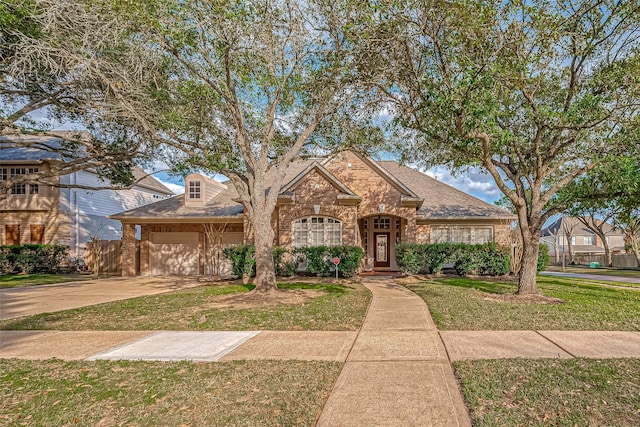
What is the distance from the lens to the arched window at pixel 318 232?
1711 centimetres

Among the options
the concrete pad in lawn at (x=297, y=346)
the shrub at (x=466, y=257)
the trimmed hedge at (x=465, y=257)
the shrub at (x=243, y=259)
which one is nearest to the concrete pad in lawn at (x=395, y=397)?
the concrete pad in lawn at (x=297, y=346)

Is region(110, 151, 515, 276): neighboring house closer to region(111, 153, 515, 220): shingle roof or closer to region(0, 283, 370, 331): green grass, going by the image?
region(111, 153, 515, 220): shingle roof

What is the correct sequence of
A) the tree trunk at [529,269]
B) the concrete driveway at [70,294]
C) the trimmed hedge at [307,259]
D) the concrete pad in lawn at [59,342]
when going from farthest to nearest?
the trimmed hedge at [307,259]
the tree trunk at [529,269]
the concrete driveway at [70,294]
the concrete pad in lawn at [59,342]

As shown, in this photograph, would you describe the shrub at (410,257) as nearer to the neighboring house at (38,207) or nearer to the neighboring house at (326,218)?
the neighboring house at (326,218)

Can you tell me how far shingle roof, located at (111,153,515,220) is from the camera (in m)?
18.5

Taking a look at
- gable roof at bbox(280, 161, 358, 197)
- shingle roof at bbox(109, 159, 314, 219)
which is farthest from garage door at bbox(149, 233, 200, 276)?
gable roof at bbox(280, 161, 358, 197)

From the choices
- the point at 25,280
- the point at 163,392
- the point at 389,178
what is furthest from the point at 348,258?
the point at 25,280

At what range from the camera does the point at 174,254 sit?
19562 mm

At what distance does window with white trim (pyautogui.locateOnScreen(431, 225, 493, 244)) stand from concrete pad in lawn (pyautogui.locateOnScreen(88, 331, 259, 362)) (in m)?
14.7

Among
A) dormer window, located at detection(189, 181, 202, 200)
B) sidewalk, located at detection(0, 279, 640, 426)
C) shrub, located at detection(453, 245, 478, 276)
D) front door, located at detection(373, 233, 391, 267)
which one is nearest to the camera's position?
sidewalk, located at detection(0, 279, 640, 426)

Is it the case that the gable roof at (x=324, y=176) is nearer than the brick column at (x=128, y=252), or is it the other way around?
the gable roof at (x=324, y=176)

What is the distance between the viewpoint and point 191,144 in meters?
11.2

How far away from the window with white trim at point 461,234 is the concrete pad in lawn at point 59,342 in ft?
51.7

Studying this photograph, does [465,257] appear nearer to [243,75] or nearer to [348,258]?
[348,258]
